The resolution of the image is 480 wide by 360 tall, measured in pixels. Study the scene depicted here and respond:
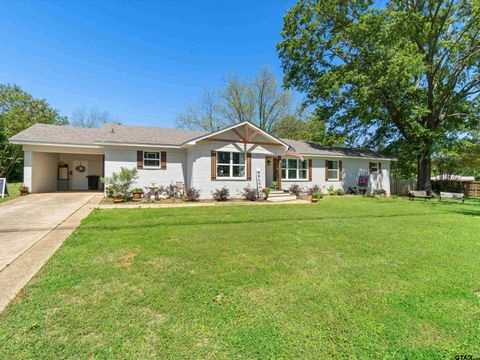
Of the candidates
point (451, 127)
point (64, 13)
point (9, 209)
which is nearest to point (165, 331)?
point (9, 209)

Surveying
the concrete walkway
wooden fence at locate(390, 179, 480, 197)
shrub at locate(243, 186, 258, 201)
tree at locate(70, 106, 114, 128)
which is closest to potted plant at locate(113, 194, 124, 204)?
the concrete walkway

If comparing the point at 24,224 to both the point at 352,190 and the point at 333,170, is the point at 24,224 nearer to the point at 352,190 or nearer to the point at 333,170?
the point at 333,170

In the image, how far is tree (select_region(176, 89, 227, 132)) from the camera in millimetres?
34550

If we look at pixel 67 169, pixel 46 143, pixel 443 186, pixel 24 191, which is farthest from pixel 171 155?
pixel 443 186

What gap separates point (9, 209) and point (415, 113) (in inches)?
945

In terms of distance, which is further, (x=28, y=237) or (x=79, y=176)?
(x=79, y=176)

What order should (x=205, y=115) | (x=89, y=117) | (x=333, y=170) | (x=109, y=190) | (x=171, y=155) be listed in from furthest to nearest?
(x=89, y=117)
(x=205, y=115)
(x=333, y=170)
(x=171, y=155)
(x=109, y=190)

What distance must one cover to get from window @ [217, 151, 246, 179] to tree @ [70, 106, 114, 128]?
38078 millimetres

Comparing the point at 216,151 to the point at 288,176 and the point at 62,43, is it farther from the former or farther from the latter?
the point at 62,43

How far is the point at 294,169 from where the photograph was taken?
1747cm

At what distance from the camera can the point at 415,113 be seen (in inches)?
679

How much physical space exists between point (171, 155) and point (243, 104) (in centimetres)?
2132

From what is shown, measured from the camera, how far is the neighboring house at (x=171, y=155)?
44.7 feet

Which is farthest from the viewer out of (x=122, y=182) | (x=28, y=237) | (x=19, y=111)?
(x=19, y=111)
